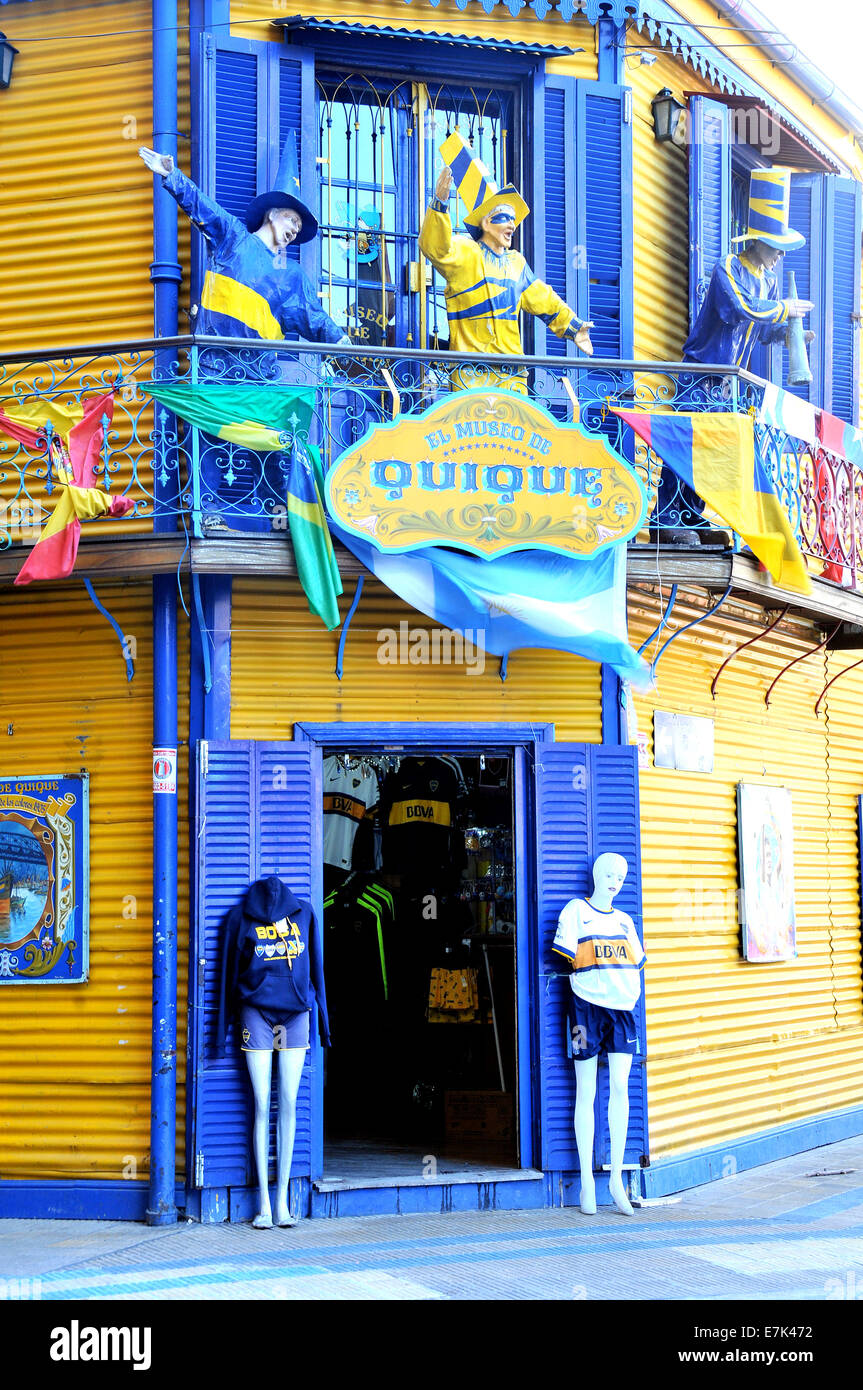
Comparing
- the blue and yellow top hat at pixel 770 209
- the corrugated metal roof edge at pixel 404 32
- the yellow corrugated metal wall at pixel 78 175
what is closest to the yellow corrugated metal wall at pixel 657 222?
the blue and yellow top hat at pixel 770 209

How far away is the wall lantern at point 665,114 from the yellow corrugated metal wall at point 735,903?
140 inches

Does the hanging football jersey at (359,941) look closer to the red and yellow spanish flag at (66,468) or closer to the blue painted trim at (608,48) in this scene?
the red and yellow spanish flag at (66,468)

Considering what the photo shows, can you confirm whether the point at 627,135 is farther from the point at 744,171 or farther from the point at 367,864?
the point at 367,864

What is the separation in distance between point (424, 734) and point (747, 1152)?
164 inches

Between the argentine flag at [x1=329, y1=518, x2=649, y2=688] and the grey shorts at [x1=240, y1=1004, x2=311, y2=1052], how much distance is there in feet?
8.55

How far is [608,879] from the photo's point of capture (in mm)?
9914

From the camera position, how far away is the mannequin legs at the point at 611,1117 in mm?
9727

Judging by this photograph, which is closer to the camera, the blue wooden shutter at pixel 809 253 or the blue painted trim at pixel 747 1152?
the blue painted trim at pixel 747 1152

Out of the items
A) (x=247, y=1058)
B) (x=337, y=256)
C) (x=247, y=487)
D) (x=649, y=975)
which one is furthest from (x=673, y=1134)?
(x=337, y=256)

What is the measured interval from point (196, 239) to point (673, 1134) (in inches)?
269

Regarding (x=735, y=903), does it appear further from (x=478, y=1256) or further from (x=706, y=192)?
(x=706, y=192)

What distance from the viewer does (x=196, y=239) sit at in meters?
10.1

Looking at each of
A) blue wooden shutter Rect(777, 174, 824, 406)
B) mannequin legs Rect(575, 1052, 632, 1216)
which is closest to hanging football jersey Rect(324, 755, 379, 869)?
mannequin legs Rect(575, 1052, 632, 1216)

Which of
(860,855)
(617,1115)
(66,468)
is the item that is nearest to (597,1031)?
(617,1115)
